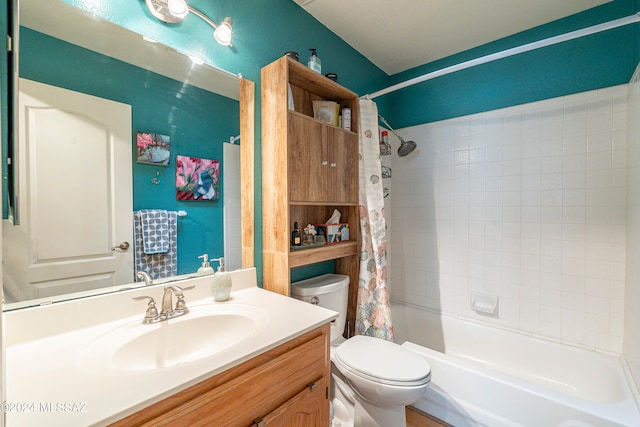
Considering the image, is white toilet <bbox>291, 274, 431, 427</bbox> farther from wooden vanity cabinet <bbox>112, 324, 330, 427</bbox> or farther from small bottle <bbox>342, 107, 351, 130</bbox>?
small bottle <bbox>342, 107, 351, 130</bbox>

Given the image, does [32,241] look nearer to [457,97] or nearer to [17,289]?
[17,289]

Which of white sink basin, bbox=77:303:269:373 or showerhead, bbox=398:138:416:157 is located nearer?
white sink basin, bbox=77:303:269:373

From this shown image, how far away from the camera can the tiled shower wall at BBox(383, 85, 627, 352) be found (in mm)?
1629

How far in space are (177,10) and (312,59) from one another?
0.73 metres

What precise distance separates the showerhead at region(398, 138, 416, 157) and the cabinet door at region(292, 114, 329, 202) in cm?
102

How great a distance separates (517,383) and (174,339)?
1.62m

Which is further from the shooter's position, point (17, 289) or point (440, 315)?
point (440, 315)

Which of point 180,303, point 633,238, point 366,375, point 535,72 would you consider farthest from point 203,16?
point 633,238

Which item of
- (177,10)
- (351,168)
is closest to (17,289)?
(177,10)

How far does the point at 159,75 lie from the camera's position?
45.0 inches

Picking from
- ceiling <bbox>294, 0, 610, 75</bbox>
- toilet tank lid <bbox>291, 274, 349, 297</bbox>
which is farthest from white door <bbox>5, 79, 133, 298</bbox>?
ceiling <bbox>294, 0, 610, 75</bbox>

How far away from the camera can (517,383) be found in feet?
4.41

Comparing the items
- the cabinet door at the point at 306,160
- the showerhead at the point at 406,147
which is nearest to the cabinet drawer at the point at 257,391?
the cabinet door at the point at 306,160

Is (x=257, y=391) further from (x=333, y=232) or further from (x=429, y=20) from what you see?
(x=429, y=20)
